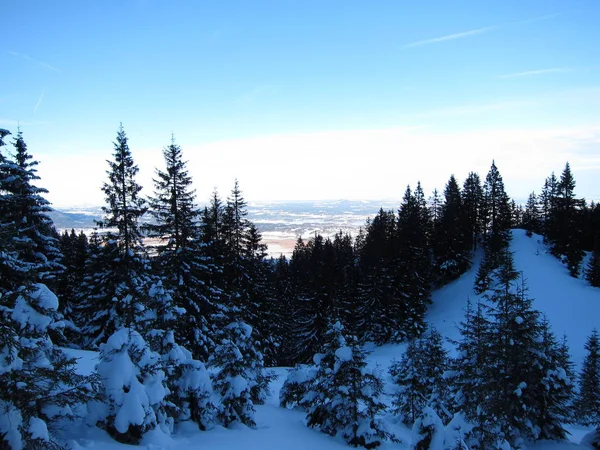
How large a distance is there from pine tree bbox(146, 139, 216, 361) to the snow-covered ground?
524cm

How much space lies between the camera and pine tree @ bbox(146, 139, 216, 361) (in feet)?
70.6

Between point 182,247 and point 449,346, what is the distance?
33.1 metres

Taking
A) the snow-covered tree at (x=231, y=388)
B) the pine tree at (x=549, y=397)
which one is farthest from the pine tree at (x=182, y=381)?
the pine tree at (x=549, y=397)

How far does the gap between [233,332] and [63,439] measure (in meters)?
8.60

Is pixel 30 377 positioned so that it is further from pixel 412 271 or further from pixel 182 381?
pixel 412 271

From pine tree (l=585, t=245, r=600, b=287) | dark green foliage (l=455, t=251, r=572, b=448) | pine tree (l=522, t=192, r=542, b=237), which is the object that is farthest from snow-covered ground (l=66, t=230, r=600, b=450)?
pine tree (l=522, t=192, r=542, b=237)

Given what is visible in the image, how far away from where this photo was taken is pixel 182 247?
21.7 meters

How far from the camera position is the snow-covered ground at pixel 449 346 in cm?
920

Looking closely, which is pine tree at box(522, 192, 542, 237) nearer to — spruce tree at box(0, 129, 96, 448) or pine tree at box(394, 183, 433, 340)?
pine tree at box(394, 183, 433, 340)

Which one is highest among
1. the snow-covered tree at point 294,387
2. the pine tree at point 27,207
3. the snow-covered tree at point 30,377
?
the pine tree at point 27,207

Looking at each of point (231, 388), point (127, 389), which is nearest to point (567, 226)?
point (231, 388)

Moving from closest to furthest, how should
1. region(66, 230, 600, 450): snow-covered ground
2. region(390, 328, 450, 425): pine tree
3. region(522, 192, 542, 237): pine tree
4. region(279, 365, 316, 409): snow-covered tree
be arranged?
region(66, 230, 600, 450): snow-covered ground, region(279, 365, 316, 409): snow-covered tree, region(390, 328, 450, 425): pine tree, region(522, 192, 542, 237): pine tree

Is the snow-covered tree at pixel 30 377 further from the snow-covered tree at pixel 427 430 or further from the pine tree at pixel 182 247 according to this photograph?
the pine tree at pixel 182 247

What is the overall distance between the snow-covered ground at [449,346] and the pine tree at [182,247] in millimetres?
5238
